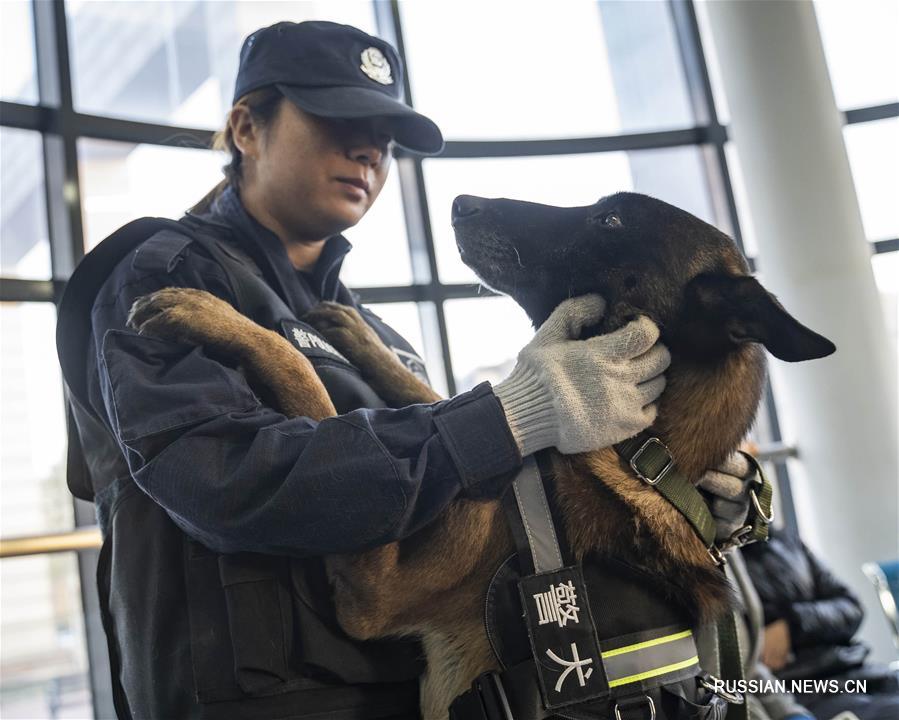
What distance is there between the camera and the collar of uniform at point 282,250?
150 cm

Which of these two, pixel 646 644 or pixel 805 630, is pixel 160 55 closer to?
pixel 805 630

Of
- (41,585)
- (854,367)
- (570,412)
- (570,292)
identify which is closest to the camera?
(570,412)

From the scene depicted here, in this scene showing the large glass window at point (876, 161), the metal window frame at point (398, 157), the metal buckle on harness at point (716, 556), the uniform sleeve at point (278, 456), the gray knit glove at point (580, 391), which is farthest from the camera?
the large glass window at point (876, 161)

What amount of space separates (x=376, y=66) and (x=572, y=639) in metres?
1.01

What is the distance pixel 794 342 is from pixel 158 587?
0.97 metres

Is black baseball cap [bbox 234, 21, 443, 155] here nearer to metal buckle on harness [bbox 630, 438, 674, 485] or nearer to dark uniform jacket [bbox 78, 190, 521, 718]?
dark uniform jacket [bbox 78, 190, 521, 718]

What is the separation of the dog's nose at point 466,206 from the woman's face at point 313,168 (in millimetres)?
154

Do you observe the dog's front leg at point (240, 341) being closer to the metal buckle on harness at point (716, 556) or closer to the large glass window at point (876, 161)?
the metal buckle on harness at point (716, 556)

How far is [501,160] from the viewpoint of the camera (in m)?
5.50

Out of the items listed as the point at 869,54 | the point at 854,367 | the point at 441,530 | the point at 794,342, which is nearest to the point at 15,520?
the point at 441,530

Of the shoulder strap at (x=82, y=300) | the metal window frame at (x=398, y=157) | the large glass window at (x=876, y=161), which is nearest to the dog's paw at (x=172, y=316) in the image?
the shoulder strap at (x=82, y=300)

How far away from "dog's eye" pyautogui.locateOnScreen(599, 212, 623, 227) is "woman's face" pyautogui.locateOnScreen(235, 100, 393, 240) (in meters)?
0.41

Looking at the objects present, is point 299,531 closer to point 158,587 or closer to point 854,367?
point 158,587

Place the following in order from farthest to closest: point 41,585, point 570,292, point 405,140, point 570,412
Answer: point 41,585 < point 405,140 < point 570,292 < point 570,412
